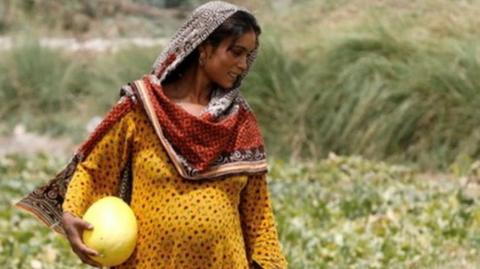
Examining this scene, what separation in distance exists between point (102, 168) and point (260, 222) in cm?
50

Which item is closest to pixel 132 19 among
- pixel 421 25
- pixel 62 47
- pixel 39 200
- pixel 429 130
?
pixel 62 47

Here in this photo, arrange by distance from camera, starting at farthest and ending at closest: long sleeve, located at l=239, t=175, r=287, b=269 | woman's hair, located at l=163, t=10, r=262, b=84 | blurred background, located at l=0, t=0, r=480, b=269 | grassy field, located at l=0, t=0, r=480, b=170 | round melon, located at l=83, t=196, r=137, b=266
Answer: grassy field, located at l=0, t=0, r=480, b=170
blurred background, located at l=0, t=0, r=480, b=269
long sleeve, located at l=239, t=175, r=287, b=269
woman's hair, located at l=163, t=10, r=262, b=84
round melon, located at l=83, t=196, r=137, b=266

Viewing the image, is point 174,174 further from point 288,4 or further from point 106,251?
point 288,4

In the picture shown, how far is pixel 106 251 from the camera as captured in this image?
13.7ft

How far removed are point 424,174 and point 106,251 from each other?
648 cm

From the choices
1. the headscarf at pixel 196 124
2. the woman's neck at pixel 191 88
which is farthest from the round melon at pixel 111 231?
the woman's neck at pixel 191 88

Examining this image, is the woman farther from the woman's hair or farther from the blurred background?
the blurred background

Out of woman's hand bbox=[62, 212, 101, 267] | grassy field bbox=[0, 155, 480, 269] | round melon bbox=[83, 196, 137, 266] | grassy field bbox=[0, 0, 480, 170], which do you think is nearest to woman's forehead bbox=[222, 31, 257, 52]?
round melon bbox=[83, 196, 137, 266]

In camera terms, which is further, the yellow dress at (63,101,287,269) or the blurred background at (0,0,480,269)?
the blurred background at (0,0,480,269)

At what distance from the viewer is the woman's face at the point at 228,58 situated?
4.27 m

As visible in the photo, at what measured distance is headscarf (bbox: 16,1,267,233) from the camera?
422 cm

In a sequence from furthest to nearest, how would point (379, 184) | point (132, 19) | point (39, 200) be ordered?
point (132, 19) < point (379, 184) < point (39, 200)

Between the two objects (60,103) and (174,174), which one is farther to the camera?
(60,103)

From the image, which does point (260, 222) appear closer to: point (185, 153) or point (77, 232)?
point (185, 153)
